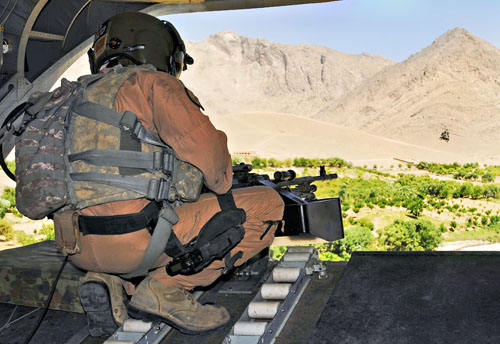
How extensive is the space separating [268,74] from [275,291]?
9594 cm

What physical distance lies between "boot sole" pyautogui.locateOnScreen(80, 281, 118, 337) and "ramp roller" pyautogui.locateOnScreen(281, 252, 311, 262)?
37.1 inches

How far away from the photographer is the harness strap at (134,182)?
2043 mm

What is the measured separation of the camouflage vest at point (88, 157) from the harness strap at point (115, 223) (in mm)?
67

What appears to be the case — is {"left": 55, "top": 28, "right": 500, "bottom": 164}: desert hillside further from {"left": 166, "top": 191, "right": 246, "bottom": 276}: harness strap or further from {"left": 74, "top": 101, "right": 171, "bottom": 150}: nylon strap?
{"left": 74, "top": 101, "right": 171, "bottom": 150}: nylon strap

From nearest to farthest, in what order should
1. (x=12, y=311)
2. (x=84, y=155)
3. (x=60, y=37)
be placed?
1. (x=84, y=155)
2. (x=12, y=311)
3. (x=60, y=37)

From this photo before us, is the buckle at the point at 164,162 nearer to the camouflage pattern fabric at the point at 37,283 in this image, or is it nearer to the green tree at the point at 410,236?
the camouflage pattern fabric at the point at 37,283

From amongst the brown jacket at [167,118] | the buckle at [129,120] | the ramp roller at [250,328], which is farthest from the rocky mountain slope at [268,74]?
the ramp roller at [250,328]

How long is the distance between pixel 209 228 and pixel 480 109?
207 feet

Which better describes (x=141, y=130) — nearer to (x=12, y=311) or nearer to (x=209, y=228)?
(x=209, y=228)

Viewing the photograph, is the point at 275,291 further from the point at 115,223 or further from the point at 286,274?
the point at 115,223

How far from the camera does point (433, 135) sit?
55500 mm

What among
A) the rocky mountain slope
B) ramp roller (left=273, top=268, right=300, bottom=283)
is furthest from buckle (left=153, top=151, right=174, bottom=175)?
the rocky mountain slope

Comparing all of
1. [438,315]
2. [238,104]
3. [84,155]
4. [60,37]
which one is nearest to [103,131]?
[84,155]

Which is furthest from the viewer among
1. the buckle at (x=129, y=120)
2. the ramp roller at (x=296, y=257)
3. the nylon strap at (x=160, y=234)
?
the ramp roller at (x=296, y=257)
